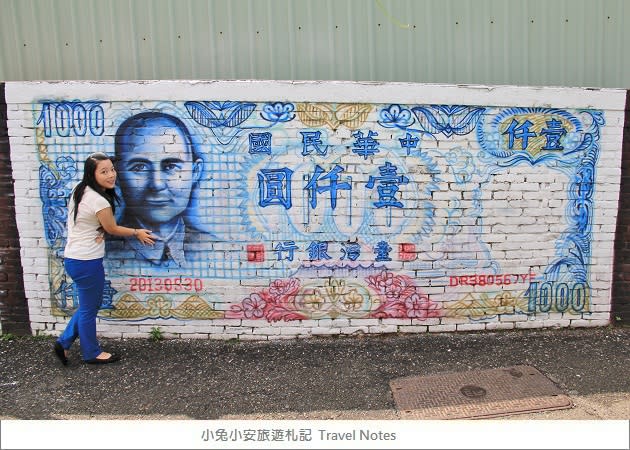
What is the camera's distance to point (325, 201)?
14.0 ft

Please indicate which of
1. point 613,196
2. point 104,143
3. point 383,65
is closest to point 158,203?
point 104,143

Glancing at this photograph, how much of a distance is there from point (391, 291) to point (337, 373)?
3.19 ft

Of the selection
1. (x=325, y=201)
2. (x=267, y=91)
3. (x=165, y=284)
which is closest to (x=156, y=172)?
(x=165, y=284)

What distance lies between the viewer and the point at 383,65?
447 cm

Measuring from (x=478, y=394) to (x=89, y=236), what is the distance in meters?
3.09

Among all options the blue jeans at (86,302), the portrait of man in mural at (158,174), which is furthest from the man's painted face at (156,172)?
the blue jeans at (86,302)

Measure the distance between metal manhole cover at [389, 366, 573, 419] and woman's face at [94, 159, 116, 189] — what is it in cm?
263

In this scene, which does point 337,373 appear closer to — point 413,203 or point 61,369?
point 413,203

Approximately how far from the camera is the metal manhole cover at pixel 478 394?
126 inches

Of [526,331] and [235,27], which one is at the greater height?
[235,27]

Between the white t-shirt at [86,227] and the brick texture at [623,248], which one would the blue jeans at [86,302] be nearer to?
the white t-shirt at [86,227]

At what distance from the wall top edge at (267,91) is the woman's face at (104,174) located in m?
0.73

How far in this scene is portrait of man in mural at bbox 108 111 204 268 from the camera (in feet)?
13.8

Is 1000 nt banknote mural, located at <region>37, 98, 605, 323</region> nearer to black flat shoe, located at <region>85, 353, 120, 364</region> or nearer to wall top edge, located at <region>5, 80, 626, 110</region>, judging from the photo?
wall top edge, located at <region>5, 80, 626, 110</region>
